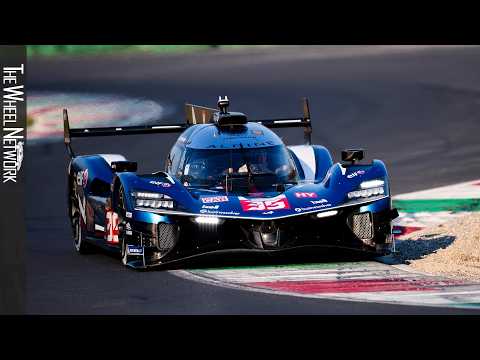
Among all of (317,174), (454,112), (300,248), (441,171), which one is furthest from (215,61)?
(300,248)

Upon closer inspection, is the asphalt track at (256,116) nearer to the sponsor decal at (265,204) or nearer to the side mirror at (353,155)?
the sponsor decal at (265,204)

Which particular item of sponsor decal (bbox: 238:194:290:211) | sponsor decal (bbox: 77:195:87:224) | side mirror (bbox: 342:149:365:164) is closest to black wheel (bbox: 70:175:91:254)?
sponsor decal (bbox: 77:195:87:224)

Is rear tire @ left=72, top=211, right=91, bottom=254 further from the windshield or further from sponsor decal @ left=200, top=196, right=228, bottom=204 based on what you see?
sponsor decal @ left=200, top=196, right=228, bottom=204

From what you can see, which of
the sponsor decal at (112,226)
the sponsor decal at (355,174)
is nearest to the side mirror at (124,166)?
the sponsor decal at (112,226)

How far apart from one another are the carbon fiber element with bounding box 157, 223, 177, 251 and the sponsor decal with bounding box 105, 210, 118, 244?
3.74 feet

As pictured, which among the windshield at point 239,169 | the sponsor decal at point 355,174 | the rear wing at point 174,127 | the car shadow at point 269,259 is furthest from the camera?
the rear wing at point 174,127

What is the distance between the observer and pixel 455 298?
43.5ft

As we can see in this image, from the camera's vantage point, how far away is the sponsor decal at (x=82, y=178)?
17220mm

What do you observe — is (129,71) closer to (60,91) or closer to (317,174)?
(60,91)

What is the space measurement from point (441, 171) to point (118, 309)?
10780mm

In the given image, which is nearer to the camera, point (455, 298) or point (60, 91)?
point (455, 298)

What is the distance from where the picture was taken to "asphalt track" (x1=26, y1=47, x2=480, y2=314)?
44.5 ft

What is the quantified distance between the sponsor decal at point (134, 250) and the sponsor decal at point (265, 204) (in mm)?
1068

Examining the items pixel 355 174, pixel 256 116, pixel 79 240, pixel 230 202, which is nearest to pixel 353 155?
pixel 355 174
